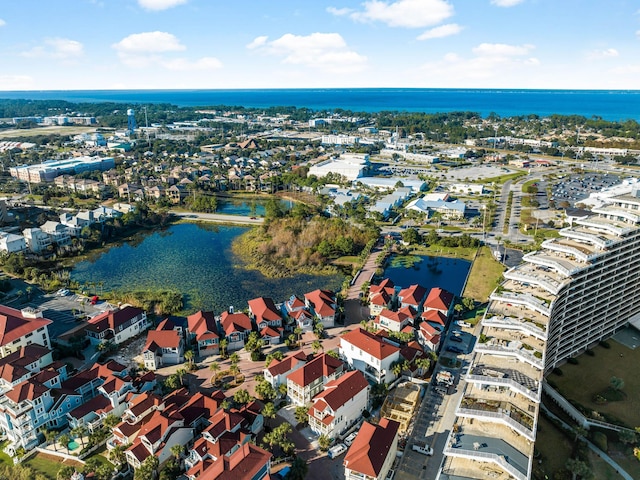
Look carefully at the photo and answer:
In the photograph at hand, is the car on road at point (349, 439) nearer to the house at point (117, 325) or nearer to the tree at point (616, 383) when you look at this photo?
the tree at point (616, 383)

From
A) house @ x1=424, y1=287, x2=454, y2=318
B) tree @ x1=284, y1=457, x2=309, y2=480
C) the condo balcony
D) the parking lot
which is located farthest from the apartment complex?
the parking lot

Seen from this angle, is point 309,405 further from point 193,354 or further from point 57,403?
point 57,403

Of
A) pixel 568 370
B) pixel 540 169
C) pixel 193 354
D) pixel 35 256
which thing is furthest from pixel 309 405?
pixel 540 169

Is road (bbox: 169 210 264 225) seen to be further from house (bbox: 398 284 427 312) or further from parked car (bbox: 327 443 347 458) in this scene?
parked car (bbox: 327 443 347 458)

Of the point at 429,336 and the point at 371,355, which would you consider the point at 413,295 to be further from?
the point at 371,355

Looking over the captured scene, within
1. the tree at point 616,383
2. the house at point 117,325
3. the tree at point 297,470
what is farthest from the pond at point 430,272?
the tree at point 297,470
